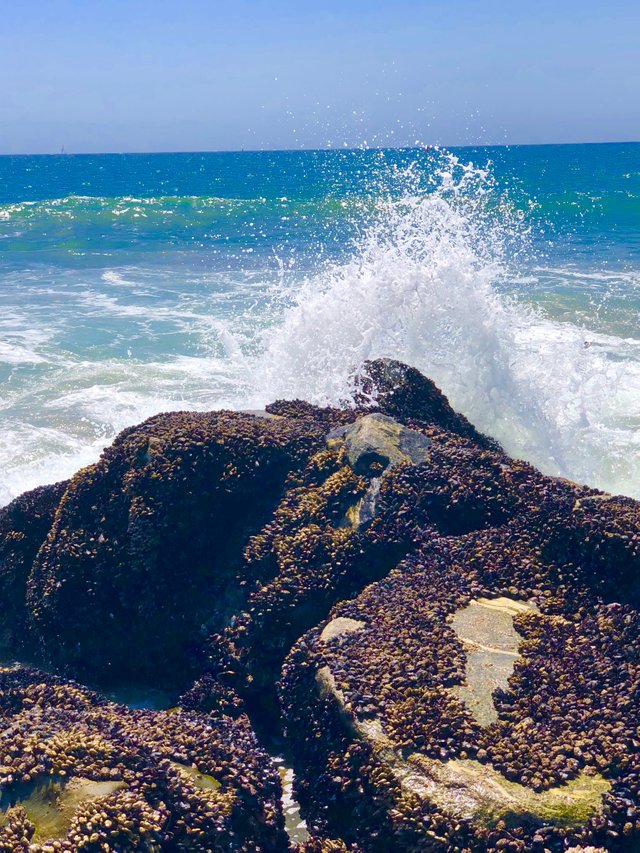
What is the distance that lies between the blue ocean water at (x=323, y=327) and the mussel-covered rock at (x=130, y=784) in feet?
17.0

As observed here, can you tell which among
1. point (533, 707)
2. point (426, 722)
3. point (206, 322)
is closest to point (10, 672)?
point (426, 722)

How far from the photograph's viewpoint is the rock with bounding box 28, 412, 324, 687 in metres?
6.36

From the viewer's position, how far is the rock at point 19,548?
6730mm

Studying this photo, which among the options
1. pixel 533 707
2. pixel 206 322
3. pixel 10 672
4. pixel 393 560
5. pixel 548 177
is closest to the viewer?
pixel 533 707

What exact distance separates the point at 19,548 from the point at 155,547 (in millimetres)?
1406

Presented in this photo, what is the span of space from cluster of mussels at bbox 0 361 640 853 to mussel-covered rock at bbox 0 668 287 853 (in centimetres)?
1

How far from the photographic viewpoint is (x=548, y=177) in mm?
70250

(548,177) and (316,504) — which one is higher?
(548,177)

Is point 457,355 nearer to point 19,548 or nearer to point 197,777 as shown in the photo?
point 19,548

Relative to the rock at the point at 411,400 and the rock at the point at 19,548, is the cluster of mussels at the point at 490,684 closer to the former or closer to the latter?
the rock at the point at 411,400

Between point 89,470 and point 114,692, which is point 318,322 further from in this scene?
point 114,692

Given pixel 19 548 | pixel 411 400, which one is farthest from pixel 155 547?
pixel 411 400

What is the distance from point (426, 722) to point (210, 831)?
4.37ft

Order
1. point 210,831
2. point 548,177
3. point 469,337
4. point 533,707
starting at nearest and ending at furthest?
point 210,831 → point 533,707 → point 469,337 → point 548,177
